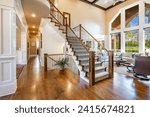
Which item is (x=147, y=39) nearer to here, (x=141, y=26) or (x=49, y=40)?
(x=141, y=26)

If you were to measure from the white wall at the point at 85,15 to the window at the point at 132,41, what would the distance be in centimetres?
268

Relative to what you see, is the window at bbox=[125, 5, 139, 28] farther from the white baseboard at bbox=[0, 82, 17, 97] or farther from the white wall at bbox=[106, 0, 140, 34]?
Result: the white baseboard at bbox=[0, 82, 17, 97]

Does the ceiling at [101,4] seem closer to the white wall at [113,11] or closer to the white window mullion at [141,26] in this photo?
the white wall at [113,11]

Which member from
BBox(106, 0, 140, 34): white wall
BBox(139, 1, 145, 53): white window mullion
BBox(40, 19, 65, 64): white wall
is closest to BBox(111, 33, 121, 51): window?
BBox(106, 0, 140, 34): white wall

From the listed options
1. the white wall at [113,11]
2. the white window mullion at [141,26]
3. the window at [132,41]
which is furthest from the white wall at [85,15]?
the white window mullion at [141,26]

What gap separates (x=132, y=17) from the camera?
857cm

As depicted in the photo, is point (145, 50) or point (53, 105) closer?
point (53, 105)

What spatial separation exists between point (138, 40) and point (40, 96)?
7707 millimetres

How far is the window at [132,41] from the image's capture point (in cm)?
828

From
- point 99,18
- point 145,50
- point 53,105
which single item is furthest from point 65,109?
point 99,18

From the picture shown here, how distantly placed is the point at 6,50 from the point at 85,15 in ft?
27.3

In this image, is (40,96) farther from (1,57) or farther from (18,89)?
(1,57)

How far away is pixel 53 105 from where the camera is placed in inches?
93.1

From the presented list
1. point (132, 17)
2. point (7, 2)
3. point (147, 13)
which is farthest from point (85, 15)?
point (7, 2)
